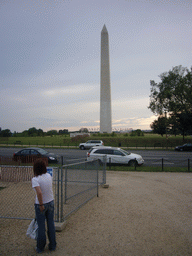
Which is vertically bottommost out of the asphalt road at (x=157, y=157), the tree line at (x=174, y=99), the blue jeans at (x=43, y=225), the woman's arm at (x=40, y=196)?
the asphalt road at (x=157, y=157)

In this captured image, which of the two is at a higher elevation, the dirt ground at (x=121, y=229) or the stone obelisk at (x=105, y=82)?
the stone obelisk at (x=105, y=82)

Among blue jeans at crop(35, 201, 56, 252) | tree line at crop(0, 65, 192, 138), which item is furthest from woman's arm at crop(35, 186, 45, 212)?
tree line at crop(0, 65, 192, 138)

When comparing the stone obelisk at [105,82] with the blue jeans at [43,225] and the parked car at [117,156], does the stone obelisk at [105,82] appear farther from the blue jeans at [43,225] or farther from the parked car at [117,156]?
the blue jeans at [43,225]

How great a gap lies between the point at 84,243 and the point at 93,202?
2912 mm

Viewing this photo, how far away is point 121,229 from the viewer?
532cm

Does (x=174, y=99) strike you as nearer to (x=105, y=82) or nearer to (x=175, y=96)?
(x=175, y=96)

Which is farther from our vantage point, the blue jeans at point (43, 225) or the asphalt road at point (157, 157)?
the asphalt road at point (157, 157)

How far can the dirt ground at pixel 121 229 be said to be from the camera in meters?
4.42

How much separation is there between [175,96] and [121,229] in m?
39.9

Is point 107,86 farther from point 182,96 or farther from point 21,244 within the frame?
point 21,244

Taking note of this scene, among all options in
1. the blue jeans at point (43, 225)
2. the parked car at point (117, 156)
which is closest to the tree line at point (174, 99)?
the parked car at point (117, 156)

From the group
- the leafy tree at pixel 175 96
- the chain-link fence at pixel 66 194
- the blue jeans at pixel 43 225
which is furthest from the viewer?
the leafy tree at pixel 175 96

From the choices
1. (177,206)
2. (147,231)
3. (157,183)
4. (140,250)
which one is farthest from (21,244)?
(157,183)

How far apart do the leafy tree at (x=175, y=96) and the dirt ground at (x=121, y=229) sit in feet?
112
